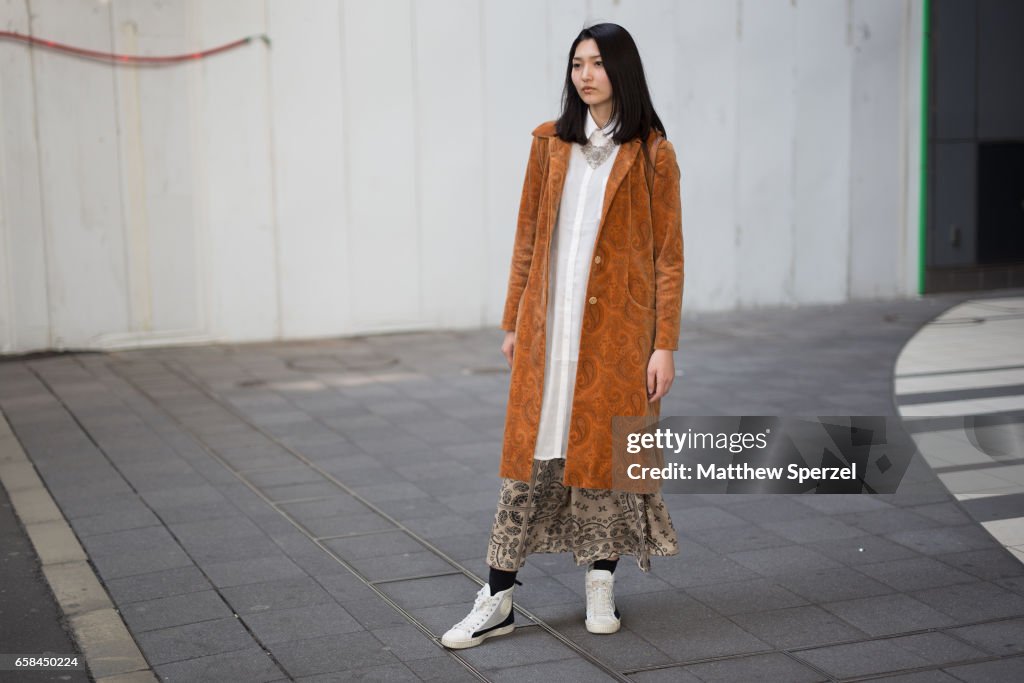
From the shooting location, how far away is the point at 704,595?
4.43 metres

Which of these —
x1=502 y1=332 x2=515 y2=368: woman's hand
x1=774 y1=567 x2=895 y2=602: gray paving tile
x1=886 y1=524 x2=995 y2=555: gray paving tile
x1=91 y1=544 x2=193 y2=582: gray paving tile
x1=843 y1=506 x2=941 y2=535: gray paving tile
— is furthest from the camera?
x1=843 y1=506 x2=941 y2=535: gray paving tile

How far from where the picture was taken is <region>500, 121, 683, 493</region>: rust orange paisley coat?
3938 mm

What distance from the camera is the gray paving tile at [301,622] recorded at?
407cm

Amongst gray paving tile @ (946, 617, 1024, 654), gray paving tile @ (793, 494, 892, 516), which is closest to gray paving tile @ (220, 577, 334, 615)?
gray paving tile @ (946, 617, 1024, 654)

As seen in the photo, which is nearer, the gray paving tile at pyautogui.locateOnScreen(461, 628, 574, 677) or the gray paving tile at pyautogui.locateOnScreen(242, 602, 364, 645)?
the gray paving tile at pyautogui.locateOnScreen(461, 628, 574, 677)

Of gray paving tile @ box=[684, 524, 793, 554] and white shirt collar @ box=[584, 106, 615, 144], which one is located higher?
white shirt collar @ box=[584, 106, 615, 144]

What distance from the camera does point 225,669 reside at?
378cm

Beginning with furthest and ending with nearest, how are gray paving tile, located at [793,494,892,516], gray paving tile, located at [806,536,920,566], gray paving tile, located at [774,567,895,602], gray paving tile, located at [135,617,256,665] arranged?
gray paving tile, located at [793,494,892,516], gray paving tile, located at [806,536,920,566], gray paving tile, located at [774,567,895,602], gray paving tile, located at [135,617,256,665]

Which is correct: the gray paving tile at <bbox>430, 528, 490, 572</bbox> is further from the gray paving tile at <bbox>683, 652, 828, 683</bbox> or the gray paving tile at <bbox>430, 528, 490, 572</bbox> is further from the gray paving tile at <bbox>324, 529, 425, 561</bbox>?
the gray paving tile at <bbox>683, 652, 828, 683</bbox>

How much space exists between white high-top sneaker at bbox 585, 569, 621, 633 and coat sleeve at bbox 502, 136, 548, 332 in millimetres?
895

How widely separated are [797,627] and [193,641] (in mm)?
1993

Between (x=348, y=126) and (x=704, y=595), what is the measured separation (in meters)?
7.21

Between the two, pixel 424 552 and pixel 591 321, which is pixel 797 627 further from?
pixel 424 552

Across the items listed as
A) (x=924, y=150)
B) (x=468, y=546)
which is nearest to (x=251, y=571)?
(x=468, y=546)
